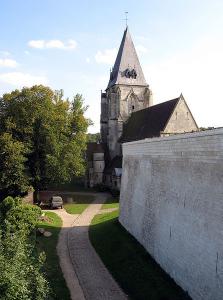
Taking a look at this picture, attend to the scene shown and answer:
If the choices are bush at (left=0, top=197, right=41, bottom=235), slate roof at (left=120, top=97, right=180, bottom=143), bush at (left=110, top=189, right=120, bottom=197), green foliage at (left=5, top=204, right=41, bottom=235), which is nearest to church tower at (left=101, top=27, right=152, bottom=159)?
slate roof at (left=120, top=97, right=180, bottom=143)

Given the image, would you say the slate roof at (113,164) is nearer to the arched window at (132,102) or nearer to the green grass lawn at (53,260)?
the arched window at (132,102)

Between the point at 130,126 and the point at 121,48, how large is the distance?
34.9ft

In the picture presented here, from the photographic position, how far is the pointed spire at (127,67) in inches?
2104

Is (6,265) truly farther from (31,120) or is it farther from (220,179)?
(31,120)

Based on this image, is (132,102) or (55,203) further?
(132,102)

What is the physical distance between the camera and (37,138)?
40.1 m

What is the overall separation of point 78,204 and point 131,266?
21274 millimetres

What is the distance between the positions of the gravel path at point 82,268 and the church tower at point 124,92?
21.7 metres

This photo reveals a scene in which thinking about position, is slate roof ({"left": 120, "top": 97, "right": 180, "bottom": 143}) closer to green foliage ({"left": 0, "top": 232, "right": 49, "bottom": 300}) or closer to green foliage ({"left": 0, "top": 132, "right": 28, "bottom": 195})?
green foliage ({"left": 0, "top": 132, "right": 28, "bottom": 195})

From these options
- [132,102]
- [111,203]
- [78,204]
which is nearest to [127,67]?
[132,102]

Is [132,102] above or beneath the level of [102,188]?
above

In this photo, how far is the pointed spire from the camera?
5345cm

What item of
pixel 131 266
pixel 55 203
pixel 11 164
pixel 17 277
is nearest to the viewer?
pixel 17 277

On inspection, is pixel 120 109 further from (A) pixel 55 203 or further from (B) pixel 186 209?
(B) pixel 186 209
